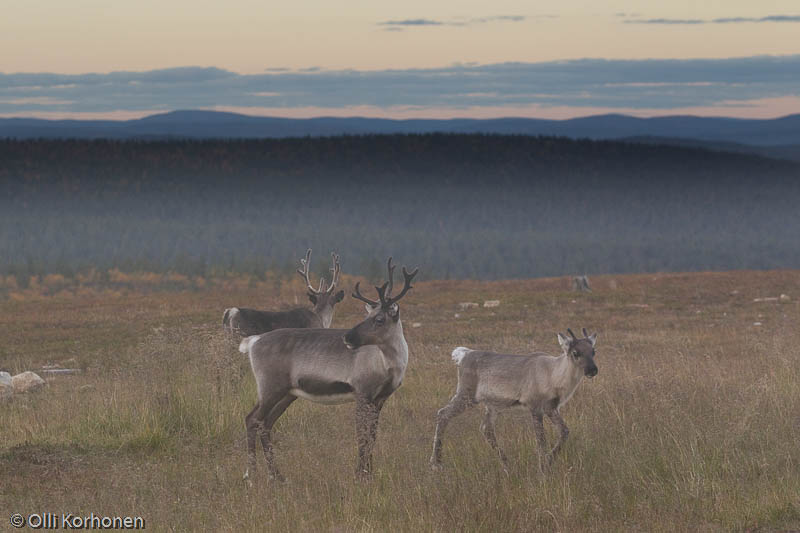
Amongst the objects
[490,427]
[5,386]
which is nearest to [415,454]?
[490,427]

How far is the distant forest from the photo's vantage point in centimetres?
6425

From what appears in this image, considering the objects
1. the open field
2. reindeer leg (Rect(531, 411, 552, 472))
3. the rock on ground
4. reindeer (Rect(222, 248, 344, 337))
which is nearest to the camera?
the open field

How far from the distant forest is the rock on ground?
34.4 meters

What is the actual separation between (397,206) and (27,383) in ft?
232

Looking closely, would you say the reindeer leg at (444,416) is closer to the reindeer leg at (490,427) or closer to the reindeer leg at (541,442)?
the reindeer leg at (490,427)

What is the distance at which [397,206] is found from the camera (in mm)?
85500

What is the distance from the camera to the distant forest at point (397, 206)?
6425 centimetres

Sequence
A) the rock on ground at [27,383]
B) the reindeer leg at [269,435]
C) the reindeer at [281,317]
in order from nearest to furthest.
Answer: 1. the reindeer leg at [269,435]
2. the reindeer at [281,317]
3. the rock on ground at [27,383]

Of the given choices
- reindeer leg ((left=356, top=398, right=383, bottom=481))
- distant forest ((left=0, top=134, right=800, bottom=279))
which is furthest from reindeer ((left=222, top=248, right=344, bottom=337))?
distant forest ((left=0, top=134, right=800, bottom=279))

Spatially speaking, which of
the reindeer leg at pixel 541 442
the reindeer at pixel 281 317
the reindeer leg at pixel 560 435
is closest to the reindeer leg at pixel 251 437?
the reindeer leg at pixel 541 442

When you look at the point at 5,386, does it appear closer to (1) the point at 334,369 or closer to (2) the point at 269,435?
(2) the point at 269,435

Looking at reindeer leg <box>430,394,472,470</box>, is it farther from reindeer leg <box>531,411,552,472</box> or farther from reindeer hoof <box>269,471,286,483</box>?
reindeer hoof <box>269,471,286,483</box>

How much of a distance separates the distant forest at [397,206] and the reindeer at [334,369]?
40.3 m

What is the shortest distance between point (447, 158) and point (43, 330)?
2894 inches
